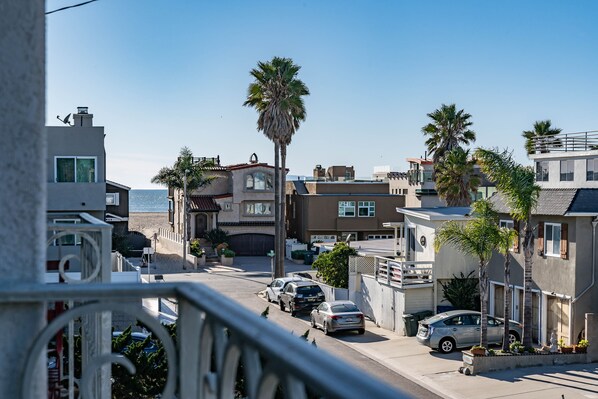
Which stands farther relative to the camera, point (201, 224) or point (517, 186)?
point (201, 224)

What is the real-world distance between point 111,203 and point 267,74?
21567mm

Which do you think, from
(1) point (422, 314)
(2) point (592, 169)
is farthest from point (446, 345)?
(2) point (592, 169)

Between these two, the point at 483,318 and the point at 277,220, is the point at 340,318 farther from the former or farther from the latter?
the point at 277,220

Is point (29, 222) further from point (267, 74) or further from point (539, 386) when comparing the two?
point (267, 74)

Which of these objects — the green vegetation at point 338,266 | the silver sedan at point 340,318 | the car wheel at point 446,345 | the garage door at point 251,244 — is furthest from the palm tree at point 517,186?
the garage door at point 251,244

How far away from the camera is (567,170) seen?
3022cm

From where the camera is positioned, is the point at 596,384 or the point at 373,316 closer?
the point at 596,384

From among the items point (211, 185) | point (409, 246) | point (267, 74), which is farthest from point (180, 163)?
point (409, 246)

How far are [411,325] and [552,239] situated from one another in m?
5.86

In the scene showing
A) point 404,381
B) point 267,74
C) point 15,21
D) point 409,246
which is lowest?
point 404,381

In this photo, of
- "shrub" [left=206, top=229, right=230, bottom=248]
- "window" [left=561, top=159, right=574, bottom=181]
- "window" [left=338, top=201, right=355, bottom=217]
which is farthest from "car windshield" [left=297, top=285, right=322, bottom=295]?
"window" [left=338, top=201, right=355, bottom=217]

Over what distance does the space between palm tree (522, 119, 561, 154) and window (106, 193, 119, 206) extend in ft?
98.0

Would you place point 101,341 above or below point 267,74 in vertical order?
below

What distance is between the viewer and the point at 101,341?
507 centimetres
